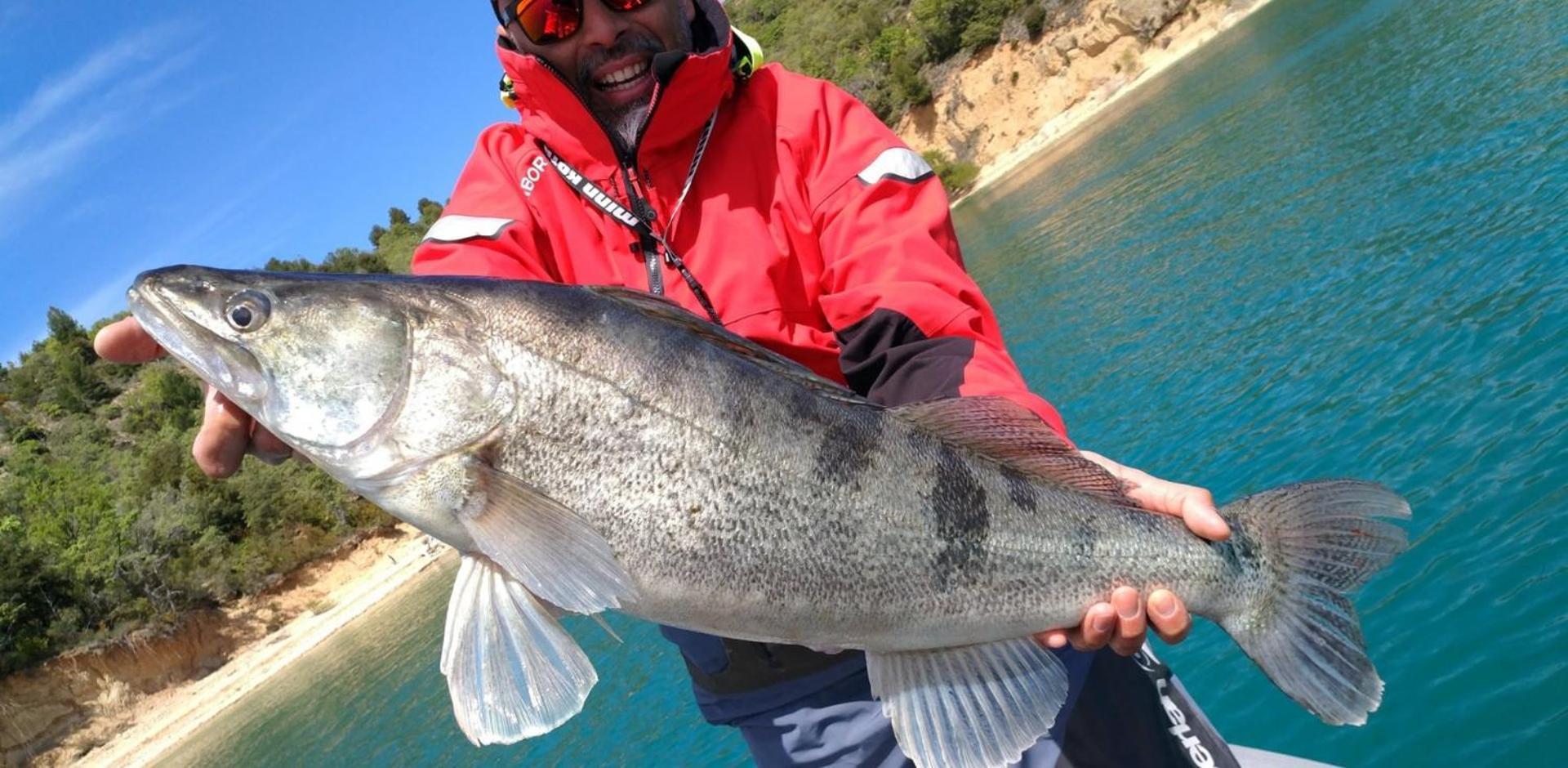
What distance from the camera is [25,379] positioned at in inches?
2399

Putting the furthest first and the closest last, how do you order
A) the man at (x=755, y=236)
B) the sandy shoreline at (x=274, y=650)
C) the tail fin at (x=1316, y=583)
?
the sandy shoreline at (x=274, y=650), the man at (x=755, y=236), the tail fin at (x=1316, y=583)

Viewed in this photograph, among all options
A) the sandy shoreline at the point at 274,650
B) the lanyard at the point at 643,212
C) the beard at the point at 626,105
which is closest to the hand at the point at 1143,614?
the lanyard at the point at 643,212

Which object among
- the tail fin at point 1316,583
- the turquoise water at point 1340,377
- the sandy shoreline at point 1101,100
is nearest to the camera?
the tail fin at point 1316,583

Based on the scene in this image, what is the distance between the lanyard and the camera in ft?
10.7

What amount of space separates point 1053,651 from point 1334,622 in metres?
0.79

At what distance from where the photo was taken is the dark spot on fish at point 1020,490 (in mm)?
2645

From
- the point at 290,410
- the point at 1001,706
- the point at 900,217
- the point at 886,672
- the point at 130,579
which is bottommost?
the point at 1001,706

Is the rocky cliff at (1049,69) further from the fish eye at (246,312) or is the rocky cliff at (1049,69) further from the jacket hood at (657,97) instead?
the fish eye at (246,312)

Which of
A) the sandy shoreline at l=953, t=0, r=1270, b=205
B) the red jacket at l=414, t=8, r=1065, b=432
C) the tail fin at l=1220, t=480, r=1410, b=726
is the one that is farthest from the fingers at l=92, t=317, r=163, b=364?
the sandy shoreline at l=953, t=0, r=1270, b=205

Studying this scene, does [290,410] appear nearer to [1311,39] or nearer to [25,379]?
[1311,39]

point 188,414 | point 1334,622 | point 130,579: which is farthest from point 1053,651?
point 188,414

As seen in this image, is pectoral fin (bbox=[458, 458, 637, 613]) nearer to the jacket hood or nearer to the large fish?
the large fish

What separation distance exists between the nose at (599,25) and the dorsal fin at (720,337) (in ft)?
3.84

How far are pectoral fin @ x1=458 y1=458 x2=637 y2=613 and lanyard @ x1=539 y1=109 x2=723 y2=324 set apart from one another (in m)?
1.11
